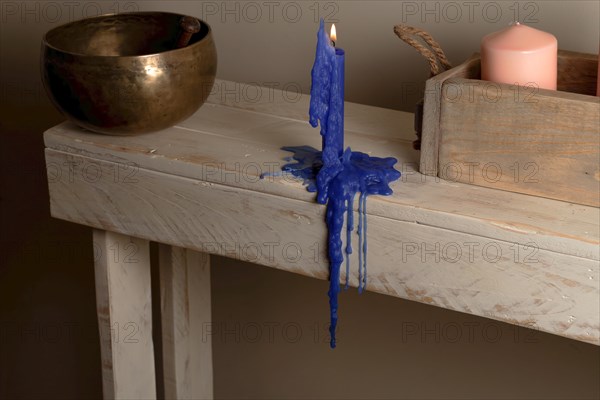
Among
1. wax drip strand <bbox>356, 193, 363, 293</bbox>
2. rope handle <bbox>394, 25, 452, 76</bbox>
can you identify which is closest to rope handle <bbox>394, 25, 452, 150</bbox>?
rope handle <bbox>394, 25, 452, 76</bbox>

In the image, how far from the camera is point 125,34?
47.7 inches

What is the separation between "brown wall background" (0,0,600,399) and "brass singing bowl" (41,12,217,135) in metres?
0.28

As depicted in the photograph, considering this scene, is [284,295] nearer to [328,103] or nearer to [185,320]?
[185,320]

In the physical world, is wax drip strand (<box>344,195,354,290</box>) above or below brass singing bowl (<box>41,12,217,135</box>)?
below

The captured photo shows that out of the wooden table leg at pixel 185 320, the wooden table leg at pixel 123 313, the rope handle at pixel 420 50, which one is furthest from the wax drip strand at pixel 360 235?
the wooden table leg at pixel 185 320

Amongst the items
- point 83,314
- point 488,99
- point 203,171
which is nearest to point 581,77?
point 488,99

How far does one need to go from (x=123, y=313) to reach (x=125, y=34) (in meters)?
0.37

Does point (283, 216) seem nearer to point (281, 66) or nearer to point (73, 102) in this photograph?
point (73, 102)

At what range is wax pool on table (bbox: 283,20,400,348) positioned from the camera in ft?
3.21

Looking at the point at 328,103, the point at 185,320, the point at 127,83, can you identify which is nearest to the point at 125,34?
the point at 127,83

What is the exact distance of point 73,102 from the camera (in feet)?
3.55

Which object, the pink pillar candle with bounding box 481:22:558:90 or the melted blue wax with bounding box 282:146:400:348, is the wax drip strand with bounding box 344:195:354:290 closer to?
the melted blue wax with bounding box 282:146:400:348

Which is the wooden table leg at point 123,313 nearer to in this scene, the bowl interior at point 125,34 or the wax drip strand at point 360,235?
the bowl interior at point 125,34

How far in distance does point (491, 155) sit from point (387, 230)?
132mm
